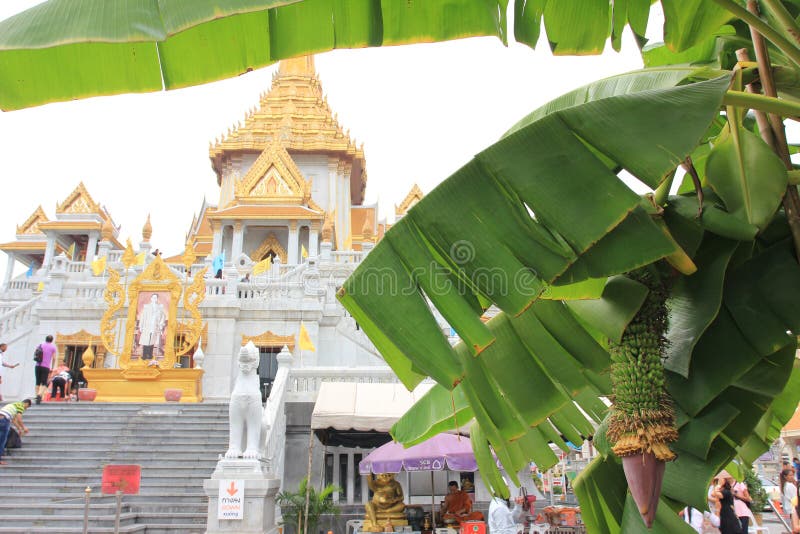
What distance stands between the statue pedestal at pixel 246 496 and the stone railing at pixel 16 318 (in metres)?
12.3

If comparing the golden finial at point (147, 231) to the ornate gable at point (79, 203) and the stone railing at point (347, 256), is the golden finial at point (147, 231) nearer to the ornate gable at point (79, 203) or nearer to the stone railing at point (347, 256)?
the stone railing at point (347, 256)

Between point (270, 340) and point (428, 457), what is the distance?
9.61m

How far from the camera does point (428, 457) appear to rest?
395 inches

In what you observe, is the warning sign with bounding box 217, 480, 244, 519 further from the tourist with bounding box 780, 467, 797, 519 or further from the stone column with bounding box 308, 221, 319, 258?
the stone column with bounding box 308, 221, 319, 258

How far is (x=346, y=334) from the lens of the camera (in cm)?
1895

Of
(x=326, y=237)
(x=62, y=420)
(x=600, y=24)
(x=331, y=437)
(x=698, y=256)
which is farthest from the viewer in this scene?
(x=326, y=237)

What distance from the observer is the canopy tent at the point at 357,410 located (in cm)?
1051

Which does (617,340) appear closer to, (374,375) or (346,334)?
(374,375)

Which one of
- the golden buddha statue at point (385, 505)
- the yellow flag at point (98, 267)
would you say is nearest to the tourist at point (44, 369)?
the yellow flag at point (98, 267)

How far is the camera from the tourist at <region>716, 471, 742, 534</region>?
9.08 meters

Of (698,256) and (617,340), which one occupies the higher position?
(698,256)

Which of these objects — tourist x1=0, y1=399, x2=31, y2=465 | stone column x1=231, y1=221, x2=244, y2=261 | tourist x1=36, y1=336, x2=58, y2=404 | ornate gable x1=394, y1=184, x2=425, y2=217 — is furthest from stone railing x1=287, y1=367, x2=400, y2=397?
ornate gable x1=394, y1=184, x2=425, y2=217

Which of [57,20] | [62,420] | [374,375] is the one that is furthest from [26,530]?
[57,20]

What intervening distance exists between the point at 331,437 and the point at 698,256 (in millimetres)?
10681
